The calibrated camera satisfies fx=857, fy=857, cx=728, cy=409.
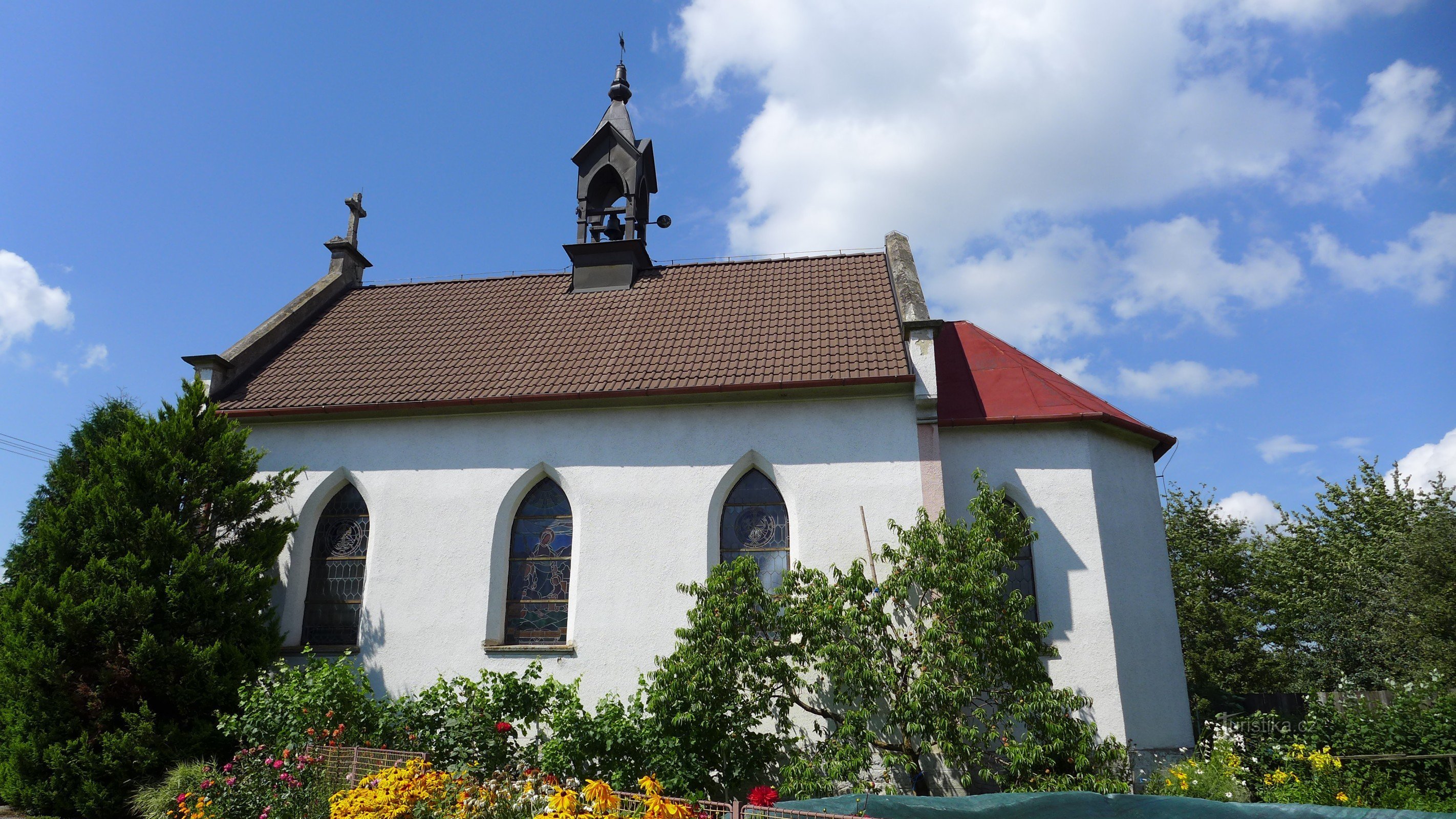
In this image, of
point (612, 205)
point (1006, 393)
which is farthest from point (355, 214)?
point (1006, 393)

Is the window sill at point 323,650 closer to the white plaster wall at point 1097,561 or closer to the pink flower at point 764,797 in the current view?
the pink flower at point 764,797

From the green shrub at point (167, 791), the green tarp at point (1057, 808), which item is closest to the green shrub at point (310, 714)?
the green shrub at point (167, 791)

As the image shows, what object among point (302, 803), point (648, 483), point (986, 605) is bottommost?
point (302, 803)

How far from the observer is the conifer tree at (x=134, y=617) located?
10734 millimetres

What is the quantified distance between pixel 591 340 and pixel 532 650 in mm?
5372

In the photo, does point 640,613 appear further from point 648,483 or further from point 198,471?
point 198,471

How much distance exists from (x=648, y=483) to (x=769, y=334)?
3.32m

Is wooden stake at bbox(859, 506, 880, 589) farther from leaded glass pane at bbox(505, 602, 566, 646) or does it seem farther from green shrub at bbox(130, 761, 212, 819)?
green shrub at bbox(130, 761, 212, 819)

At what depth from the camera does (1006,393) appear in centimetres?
1325

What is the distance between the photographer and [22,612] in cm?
Result: 1098

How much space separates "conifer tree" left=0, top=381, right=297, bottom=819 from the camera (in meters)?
10.7

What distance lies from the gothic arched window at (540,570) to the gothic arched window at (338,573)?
95.0 inches

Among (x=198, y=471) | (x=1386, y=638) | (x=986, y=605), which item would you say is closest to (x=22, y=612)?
(x=198, y=471)

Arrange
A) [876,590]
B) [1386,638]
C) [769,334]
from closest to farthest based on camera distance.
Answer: [876,590], [769,334], [1386,638]
